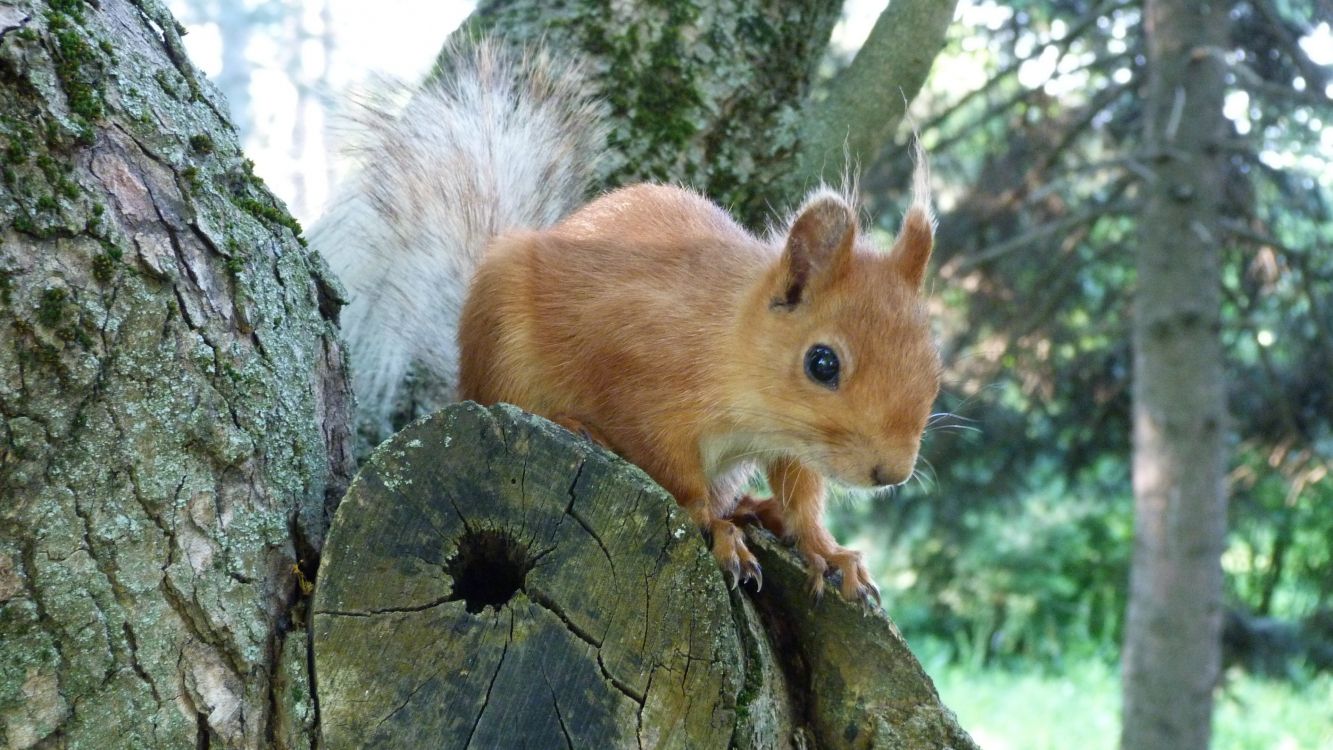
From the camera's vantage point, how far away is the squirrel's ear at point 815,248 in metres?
1.80

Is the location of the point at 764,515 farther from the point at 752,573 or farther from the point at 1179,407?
the point at 1179,407

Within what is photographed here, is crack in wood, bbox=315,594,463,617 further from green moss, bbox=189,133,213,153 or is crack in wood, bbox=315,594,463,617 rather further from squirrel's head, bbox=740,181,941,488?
squirrel's head, bbox=740,181,941,488

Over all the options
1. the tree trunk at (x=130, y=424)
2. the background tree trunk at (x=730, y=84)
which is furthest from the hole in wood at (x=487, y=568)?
the background tree trunk at (x=730, y=84)

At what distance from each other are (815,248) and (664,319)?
26 centimetres

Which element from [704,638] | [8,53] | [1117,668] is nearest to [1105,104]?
[704,638]

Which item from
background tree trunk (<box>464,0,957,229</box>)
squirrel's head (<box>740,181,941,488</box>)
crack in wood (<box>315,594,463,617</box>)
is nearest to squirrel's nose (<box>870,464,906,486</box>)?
squirrel's head (<box>740,181,941,488</box>)

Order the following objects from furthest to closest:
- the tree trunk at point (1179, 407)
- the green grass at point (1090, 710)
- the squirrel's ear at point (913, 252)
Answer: the green grass at point (1090, 710)
the tree trunk at point (1179, 407)
the squirrel's ear at point (913, 252)

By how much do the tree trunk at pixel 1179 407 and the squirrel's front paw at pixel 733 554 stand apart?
2935mm

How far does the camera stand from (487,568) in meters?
1.39

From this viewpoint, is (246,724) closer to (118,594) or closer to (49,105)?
(118,594)

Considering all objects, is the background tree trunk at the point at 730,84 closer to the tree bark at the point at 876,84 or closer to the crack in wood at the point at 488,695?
the tree bark at the point at 876,84

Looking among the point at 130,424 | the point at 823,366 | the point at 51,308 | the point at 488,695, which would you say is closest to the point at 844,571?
the point at 823,366

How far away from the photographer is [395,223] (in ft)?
7.04

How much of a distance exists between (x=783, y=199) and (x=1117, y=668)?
632 centimetres
